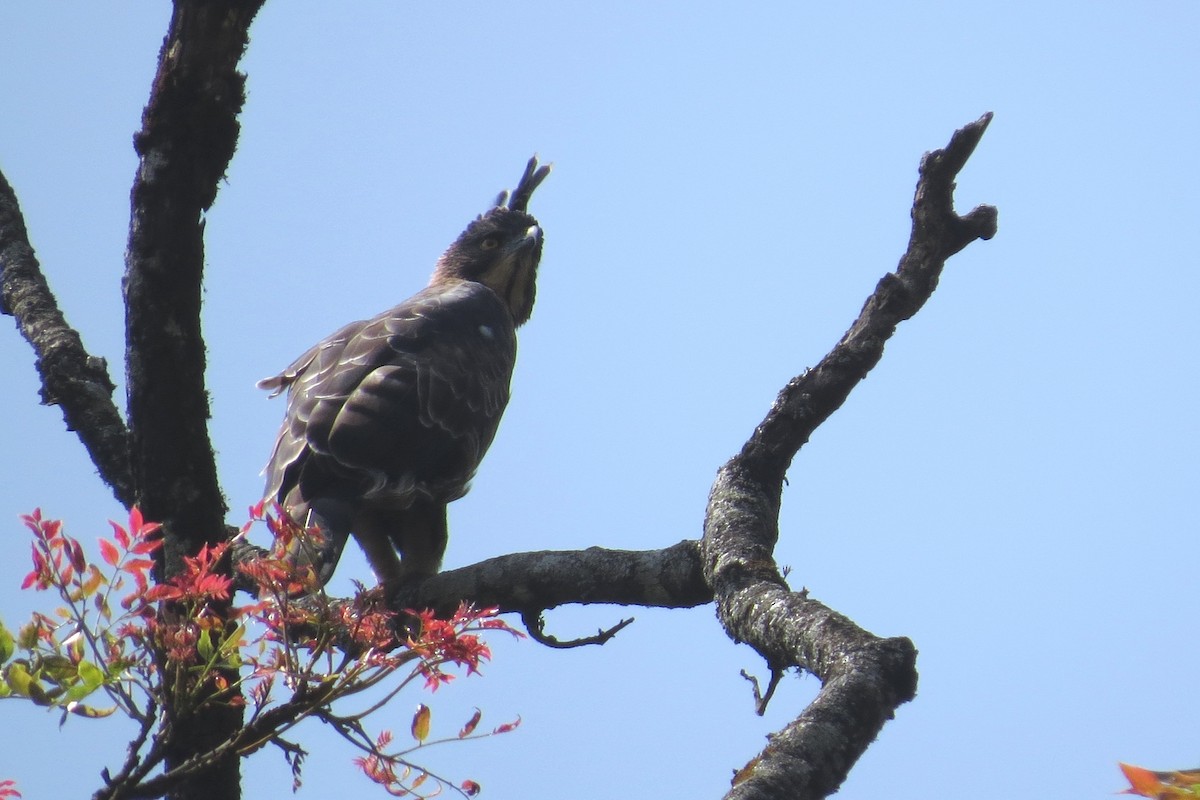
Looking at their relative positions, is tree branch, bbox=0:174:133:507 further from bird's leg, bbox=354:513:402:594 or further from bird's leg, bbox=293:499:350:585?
bird's leg, bbox=354:513:402:594

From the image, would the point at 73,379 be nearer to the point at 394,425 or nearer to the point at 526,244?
the point at 394,425

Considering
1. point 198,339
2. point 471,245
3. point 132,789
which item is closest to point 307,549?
point 132,789

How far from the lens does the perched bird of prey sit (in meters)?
5.07

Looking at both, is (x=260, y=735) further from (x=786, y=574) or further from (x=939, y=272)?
(x=939, y=272)

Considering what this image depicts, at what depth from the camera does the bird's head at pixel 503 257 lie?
7.89 metres

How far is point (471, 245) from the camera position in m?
8.04

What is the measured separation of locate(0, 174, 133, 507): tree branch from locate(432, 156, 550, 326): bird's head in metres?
3.17

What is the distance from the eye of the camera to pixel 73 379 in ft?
15.5

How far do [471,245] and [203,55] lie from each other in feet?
15.8

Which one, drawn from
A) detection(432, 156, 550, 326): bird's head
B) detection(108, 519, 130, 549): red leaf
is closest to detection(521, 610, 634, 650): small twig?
detection(108, 519, 130, 549): red leaf

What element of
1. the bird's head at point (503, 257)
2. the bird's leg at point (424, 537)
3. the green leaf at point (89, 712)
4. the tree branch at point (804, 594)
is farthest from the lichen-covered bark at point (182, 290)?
the bird's head at point (503, 257)

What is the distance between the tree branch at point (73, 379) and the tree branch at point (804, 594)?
2076mm

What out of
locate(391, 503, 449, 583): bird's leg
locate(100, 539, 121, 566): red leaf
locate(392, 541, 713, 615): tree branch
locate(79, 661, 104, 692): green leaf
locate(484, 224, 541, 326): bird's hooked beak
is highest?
locate(484, 224, 541, 326): bird's hooked beak

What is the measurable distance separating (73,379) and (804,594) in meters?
2.81
